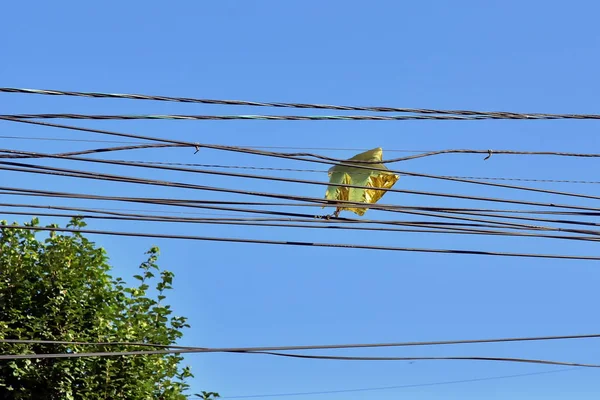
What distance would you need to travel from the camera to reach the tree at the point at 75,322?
10594 millimetres

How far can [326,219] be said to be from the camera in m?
7.62

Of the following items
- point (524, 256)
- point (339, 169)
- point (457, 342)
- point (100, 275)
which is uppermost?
point (100, 275)

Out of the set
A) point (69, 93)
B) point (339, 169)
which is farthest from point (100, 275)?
point (69, 93)

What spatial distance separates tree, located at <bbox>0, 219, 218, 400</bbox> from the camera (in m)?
10.6

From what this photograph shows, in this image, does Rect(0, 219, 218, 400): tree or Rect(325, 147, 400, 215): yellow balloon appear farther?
Rect(0, 219, 218, 400): tree

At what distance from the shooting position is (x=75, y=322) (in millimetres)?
11102

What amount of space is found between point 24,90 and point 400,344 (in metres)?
3.65

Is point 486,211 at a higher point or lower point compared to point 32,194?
higher

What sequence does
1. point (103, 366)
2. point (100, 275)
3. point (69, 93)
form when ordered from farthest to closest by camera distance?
point (100, 275) < point (103, 366) < point (69, 93)

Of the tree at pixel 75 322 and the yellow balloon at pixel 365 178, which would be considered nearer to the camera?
the yellow balloon at pixel 365 178

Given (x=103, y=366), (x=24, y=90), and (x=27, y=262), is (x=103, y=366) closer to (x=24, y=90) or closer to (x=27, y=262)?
(x=27, y=262)

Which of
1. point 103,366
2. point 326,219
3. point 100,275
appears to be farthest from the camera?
point 100,275

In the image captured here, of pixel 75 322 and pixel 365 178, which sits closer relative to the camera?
pixel 365 178

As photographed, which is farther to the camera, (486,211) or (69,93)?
(486,211)
